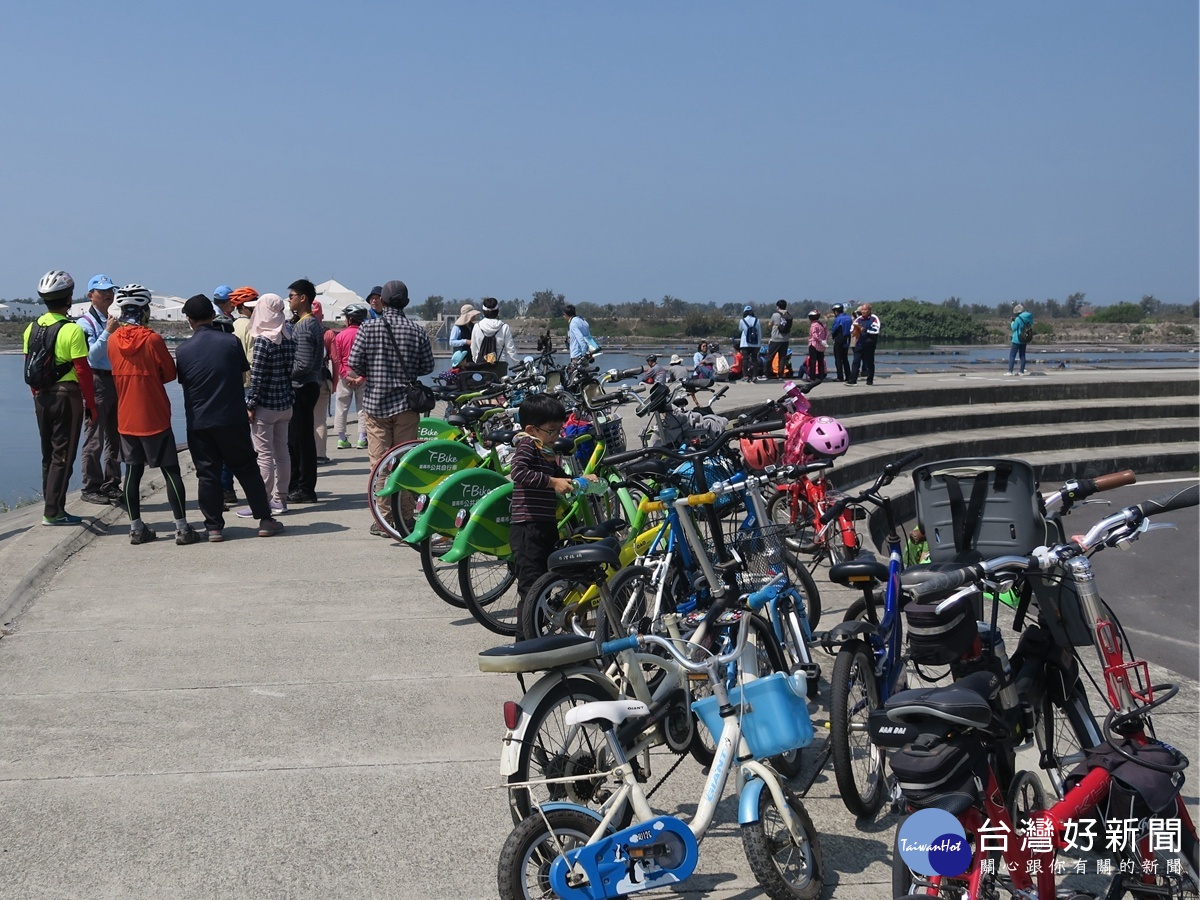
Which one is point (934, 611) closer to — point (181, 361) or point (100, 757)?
point (100, 757)

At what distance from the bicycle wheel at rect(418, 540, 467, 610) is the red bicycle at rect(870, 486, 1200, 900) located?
4.01 metres

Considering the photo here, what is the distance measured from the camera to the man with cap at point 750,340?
23266 millimetres

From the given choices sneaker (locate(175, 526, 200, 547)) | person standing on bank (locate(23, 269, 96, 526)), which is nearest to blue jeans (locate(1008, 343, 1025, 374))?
sneaker (locate(175, 526, 200, 547))

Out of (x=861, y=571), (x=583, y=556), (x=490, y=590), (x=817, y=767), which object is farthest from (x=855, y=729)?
(x=490, y=590)

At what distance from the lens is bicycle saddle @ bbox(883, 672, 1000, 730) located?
2803mm

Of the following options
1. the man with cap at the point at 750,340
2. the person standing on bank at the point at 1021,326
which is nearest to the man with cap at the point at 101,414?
the man with cap at the point at 750,340

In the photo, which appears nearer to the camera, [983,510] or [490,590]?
[983,510]

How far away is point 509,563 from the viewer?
6.82 meters

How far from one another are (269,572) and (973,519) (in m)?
5.49

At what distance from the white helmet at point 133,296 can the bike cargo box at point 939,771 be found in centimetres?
730

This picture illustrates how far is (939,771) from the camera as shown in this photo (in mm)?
2781

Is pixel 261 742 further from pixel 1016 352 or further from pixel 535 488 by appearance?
pixel 1016 352

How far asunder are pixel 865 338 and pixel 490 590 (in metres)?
15.6

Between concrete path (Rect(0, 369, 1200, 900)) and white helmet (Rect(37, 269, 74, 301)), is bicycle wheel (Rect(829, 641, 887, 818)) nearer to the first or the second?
concrete path (Rect(0, 369, 1200, 900))
